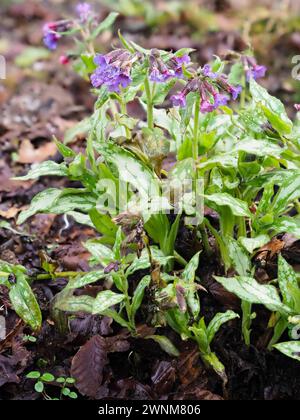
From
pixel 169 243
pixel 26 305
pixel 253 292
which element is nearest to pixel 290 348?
pixel 253 292

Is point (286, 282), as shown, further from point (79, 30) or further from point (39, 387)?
point (79, 30)

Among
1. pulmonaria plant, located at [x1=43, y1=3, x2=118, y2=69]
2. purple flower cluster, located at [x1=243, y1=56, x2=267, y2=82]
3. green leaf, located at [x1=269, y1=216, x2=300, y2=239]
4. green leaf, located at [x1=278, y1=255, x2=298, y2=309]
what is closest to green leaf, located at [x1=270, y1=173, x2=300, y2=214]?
green leaf, located at [x1=269, y1=216, x2=300, y2=239]

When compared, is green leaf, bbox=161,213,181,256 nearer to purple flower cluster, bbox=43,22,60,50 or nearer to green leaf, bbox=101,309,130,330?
green leaf, bbox=101,309,130,330

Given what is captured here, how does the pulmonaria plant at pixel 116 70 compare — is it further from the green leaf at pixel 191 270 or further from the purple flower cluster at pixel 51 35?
the purple flower cluster at pixel 51 35

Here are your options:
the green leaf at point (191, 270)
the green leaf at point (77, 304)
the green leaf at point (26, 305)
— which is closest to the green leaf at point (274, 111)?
the green leaf at point (191, 270)

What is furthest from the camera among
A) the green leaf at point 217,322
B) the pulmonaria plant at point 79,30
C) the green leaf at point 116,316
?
the pulmonaria plant at point 79,30

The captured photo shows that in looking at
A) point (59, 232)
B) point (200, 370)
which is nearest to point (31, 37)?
point (59, 232)

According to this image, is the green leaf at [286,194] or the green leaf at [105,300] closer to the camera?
the green leaf at [105,300]
